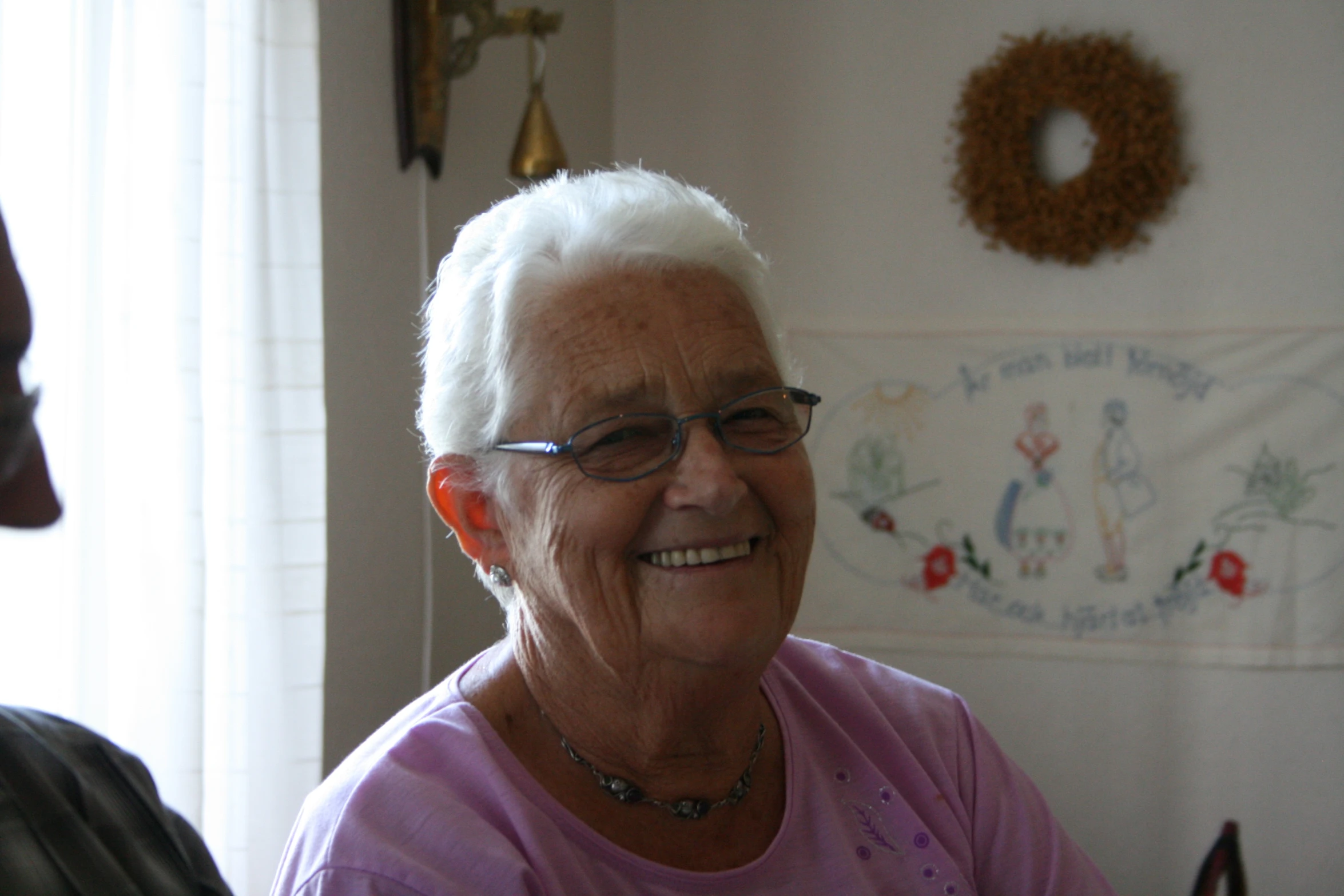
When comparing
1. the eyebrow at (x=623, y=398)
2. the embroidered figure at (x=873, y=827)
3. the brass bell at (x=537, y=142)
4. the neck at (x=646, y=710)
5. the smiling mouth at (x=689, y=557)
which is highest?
the brass bell at (x=537, y=142)

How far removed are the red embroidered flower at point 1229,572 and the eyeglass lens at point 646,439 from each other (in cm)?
231

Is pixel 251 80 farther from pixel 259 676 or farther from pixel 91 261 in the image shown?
pixel 259 676

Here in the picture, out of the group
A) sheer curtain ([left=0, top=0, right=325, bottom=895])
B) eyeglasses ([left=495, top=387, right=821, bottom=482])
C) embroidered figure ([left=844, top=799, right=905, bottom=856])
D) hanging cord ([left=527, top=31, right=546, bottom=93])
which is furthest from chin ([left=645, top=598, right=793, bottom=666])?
hanging cord ([left=527, top=31, right=546, bottom=93])

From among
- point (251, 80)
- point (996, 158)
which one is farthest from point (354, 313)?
point (996, 158)

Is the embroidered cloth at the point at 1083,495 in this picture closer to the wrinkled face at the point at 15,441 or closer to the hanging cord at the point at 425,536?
the hanging cord at the point at 425,536

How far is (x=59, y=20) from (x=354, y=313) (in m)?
0.77

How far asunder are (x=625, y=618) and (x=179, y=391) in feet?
2.50

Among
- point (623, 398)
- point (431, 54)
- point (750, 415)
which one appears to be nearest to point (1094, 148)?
point (431, 54)

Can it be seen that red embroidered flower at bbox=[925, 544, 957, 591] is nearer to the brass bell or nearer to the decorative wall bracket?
the brass bell

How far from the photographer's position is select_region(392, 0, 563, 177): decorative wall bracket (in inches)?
83.6

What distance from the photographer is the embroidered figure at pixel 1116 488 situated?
299 centimetres

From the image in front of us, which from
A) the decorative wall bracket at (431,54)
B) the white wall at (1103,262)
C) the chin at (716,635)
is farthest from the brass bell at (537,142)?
the chin at (716,635)

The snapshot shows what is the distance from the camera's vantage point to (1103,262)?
3.00 m

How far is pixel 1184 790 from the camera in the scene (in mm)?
2961
